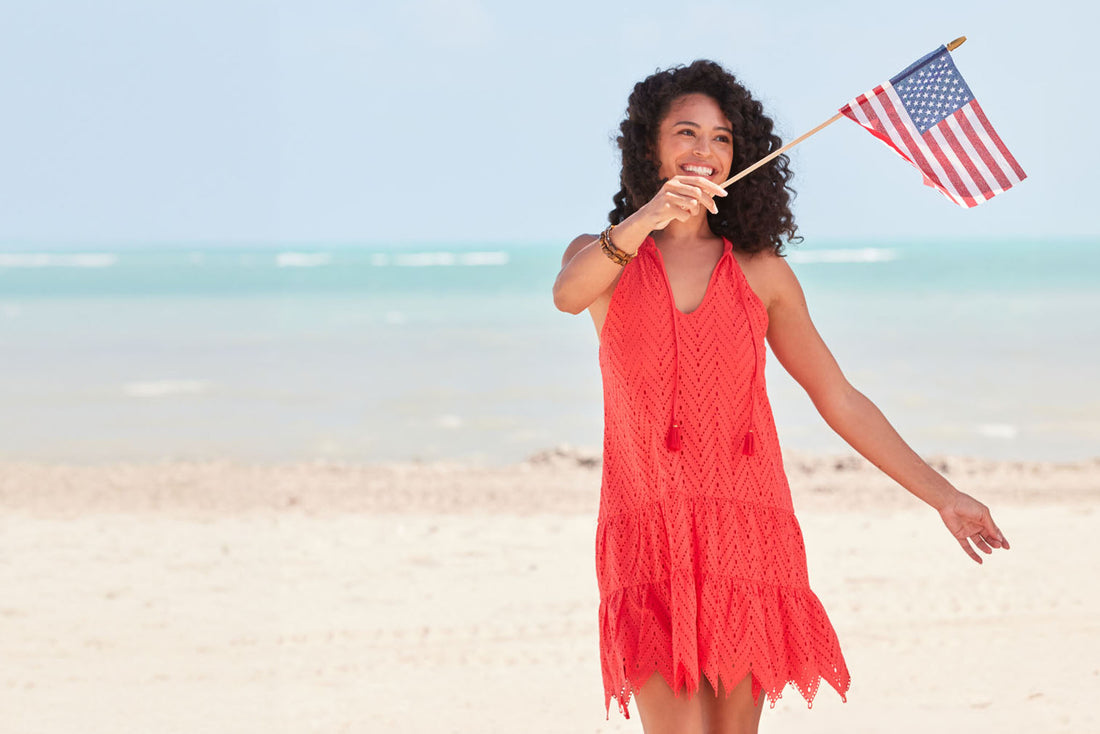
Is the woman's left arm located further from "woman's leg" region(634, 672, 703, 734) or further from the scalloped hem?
"woman's leg" region(634, 672, 703, 734)

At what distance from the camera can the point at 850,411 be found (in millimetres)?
3039

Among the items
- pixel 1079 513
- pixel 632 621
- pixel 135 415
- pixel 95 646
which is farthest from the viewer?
pixel 135 415

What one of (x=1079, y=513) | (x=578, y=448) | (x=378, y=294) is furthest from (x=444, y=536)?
(x=378, y=294)

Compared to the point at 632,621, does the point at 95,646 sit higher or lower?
lower

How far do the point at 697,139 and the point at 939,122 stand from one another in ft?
2.46

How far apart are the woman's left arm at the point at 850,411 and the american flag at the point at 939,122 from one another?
54 cm

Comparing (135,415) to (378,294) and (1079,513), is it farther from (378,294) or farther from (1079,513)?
(378,294)

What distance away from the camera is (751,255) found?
2992mm

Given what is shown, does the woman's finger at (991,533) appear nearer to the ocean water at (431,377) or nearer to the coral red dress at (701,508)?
the coral red dress at (701,508)

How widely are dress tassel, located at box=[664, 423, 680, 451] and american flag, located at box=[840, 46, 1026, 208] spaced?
3.36 feet

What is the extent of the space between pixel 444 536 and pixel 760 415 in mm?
5112

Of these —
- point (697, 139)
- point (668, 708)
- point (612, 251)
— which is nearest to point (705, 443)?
point (612, 251)

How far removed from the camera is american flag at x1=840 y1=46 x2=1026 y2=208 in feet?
10.8

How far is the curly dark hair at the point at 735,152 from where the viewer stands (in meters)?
2.99
